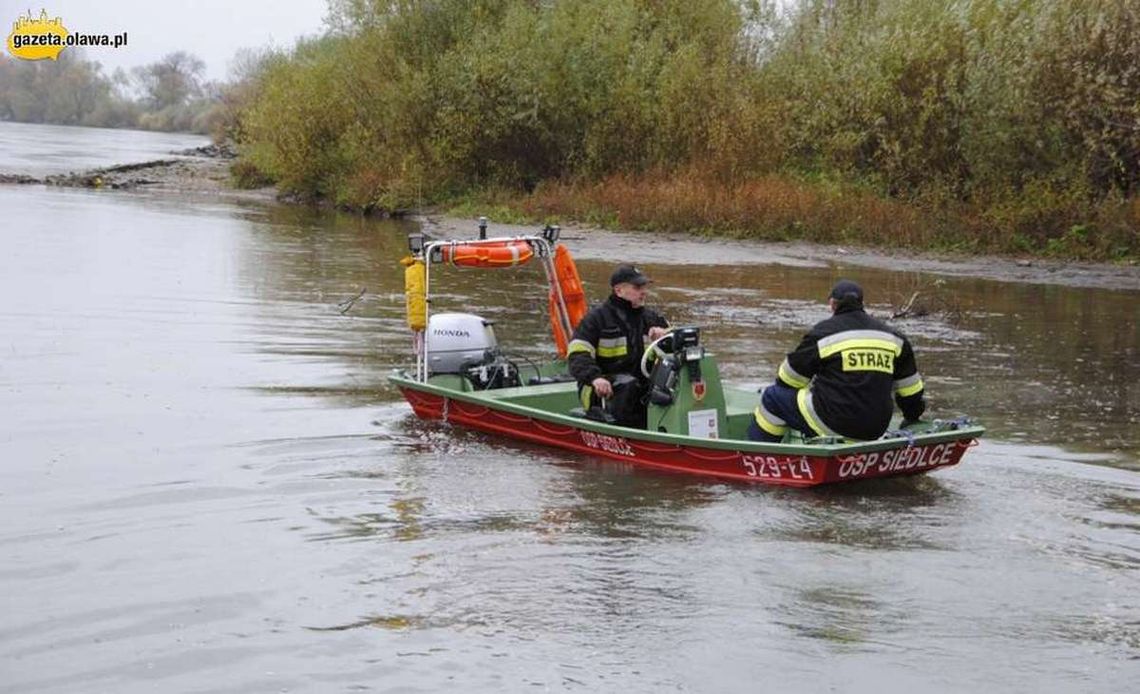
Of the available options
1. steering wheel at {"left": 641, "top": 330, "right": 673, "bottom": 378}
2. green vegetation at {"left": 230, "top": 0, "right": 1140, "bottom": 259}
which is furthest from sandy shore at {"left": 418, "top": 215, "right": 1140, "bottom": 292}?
steering wheel at {"left": 641, "top": 330, "right": 673, "bottom": 378}

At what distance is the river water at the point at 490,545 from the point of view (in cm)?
688

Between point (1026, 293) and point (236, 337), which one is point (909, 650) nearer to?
point (236, 337)

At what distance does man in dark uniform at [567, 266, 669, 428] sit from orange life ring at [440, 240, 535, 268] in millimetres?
1125

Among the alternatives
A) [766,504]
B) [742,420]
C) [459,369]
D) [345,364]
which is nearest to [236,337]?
[345,364]

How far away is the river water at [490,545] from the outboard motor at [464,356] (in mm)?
587

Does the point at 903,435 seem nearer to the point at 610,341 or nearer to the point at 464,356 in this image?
the point at 610,341

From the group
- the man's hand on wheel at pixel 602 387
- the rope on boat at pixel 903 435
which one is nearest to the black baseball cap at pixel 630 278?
the man's hand on wheel at pixel 602 387

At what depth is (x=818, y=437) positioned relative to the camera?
9680 millimetres

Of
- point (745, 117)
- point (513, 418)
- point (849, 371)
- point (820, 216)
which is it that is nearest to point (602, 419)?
point (513, 418)

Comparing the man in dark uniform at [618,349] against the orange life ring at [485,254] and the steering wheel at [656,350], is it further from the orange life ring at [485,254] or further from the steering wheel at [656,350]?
the orange life ring at [485,254]

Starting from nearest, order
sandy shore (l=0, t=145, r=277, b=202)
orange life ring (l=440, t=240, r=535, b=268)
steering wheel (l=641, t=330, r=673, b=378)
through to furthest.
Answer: steering wheel (l=641, t=330, r=673, b=378) < orange life ring (l=440, t=240, r=535, b=268) < sandy shore (l=0, t=145, r=277, b=202)

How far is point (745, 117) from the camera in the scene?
3216 cm

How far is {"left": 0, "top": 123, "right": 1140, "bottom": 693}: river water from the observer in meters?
6.88

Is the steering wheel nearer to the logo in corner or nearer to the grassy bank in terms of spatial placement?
the grassy bank
